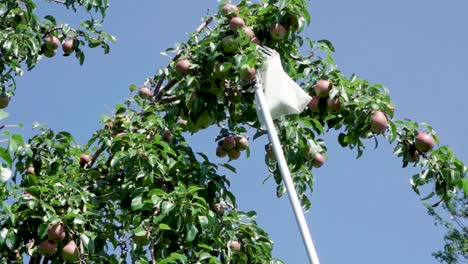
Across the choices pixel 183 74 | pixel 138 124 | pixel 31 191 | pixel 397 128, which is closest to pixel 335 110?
pixel 397 128

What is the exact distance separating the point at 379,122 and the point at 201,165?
0.66m

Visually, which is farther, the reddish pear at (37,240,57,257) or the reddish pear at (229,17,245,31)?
the reddish pear at (229,17,245,31)

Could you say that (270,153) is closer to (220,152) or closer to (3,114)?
(220,152)

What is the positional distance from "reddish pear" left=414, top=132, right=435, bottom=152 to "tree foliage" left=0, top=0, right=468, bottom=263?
2 centimetres

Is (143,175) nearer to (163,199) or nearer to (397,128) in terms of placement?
(163,199)

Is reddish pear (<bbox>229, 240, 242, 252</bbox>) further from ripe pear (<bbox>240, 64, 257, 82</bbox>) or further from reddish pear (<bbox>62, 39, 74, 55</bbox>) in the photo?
reddish pear (<bbox>62, 39, 74, 55</bbox>)

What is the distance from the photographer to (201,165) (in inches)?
126

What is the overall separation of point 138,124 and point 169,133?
0.49ft

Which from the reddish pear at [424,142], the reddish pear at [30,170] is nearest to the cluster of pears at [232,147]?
the reddish pear at [424,142]

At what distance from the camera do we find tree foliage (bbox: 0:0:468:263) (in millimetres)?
2998

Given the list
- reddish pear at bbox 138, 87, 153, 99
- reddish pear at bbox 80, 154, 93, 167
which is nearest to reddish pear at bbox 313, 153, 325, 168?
reddish pear at bbox 138, 87, 153, 99

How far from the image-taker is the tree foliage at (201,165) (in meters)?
3.00

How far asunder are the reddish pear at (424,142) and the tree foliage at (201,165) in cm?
2

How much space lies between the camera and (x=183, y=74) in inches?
128
